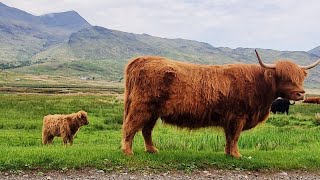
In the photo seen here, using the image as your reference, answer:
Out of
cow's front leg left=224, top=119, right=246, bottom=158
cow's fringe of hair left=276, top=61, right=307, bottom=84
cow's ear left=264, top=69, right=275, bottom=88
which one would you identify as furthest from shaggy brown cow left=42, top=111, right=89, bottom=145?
cow's fringe of hair left=276, top=61, right=307, bottom=84

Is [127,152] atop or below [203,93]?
below

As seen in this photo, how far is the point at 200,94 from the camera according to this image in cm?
961

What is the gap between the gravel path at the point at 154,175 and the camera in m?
8.14

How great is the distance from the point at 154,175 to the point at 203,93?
2.24 meters

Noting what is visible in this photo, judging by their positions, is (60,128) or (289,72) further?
(60,128)

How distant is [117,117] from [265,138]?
1307cm

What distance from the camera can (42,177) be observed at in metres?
8.05

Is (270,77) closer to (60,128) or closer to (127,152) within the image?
(127,152)

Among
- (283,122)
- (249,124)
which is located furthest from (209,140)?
(283,122)

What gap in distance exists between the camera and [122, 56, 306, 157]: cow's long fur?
9.45 m

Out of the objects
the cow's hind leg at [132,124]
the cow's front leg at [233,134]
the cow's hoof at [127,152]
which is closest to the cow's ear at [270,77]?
the cow's front leg at [233,134]

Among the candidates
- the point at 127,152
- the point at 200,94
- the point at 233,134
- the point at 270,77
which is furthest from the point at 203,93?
the point at 127,152

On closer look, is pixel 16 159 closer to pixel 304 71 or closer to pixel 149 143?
pixel 149 143

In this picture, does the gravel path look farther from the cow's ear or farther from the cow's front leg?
the cow's ear
